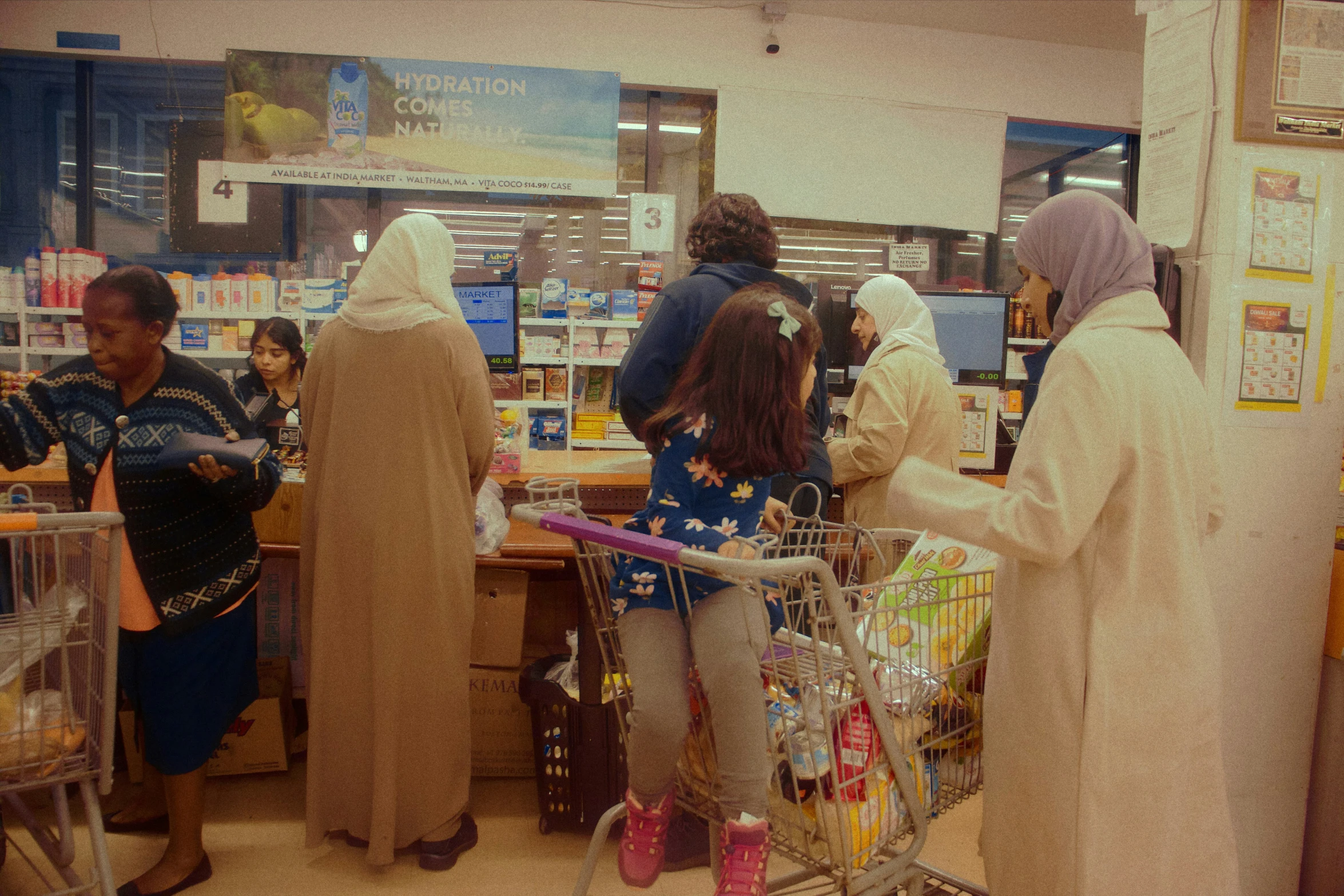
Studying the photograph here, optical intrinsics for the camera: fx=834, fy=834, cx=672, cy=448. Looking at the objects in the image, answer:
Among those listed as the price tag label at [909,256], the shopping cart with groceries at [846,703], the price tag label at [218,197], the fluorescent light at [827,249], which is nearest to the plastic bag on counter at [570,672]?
the shopping cart with groceries at [846,703]

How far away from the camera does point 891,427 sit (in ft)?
9.65

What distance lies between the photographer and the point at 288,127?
5.61 m

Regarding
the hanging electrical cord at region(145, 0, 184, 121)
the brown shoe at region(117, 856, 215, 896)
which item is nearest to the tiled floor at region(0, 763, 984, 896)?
the brown shoe at region(117, 856, 215, 896)

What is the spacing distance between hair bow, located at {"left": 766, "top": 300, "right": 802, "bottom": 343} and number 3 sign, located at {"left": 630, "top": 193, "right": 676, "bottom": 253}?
15.1 ft

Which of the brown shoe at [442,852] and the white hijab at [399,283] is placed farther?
the brown shoe at [442,852]

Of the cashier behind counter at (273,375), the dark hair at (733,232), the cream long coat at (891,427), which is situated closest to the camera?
the dark hair at (733,232)

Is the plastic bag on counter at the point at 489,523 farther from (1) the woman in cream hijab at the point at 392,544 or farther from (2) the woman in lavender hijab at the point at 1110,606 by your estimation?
(2) the woman in lavender hijab at the point at 1110,606

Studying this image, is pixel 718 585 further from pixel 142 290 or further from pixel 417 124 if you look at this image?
pixel 417 124

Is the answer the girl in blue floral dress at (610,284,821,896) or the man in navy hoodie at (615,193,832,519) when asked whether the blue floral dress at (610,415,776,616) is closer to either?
the girl in blue floral dress at (610,284,821,896)

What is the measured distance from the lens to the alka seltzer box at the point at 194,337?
557 cm

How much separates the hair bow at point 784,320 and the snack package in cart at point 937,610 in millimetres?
479

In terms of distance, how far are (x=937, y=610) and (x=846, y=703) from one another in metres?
0.31

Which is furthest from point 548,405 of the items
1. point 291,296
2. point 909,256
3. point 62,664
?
point 62,664

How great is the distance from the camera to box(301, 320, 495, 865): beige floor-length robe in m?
2.15
